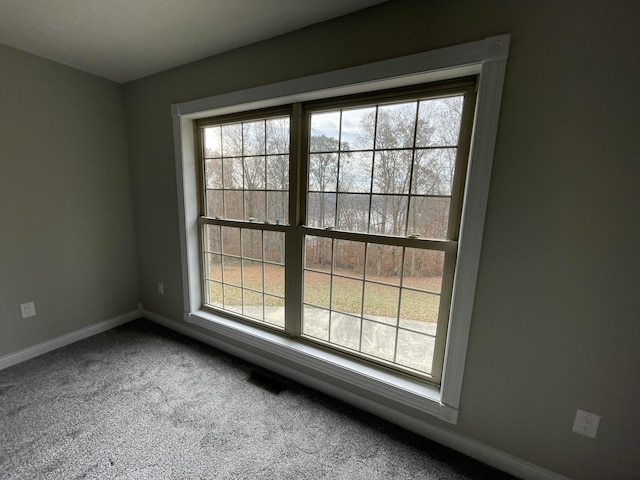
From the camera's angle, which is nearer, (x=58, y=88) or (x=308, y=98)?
(x=308, y=98)

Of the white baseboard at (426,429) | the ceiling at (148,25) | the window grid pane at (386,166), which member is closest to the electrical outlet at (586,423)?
the white baseboard at (426,429)

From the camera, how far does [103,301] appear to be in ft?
7.98

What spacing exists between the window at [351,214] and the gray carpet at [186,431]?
1.29ft

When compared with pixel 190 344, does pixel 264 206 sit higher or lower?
higher

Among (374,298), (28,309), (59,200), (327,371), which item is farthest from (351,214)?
(28,309)

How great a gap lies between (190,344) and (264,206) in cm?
144

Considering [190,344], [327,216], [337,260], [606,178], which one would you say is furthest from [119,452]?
[606,178]

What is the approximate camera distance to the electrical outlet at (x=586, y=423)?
1.09 m

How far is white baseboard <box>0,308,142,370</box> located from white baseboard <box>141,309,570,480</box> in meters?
1.30

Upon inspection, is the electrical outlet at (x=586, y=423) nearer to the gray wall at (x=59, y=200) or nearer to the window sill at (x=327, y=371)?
the window sill at (x=327, y=371)

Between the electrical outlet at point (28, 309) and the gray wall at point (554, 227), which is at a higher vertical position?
the gray wall at point (554, 227)

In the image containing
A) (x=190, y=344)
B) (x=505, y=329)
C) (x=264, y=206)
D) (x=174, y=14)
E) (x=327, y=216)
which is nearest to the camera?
(x=505, y=329)

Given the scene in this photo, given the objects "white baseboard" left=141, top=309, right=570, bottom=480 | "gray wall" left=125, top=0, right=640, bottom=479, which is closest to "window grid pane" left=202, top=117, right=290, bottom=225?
"gray wall" left=125, top=0, right=640, bottom=479

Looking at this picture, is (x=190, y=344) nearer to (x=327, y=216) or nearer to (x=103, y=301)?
(x=103, y=301)
